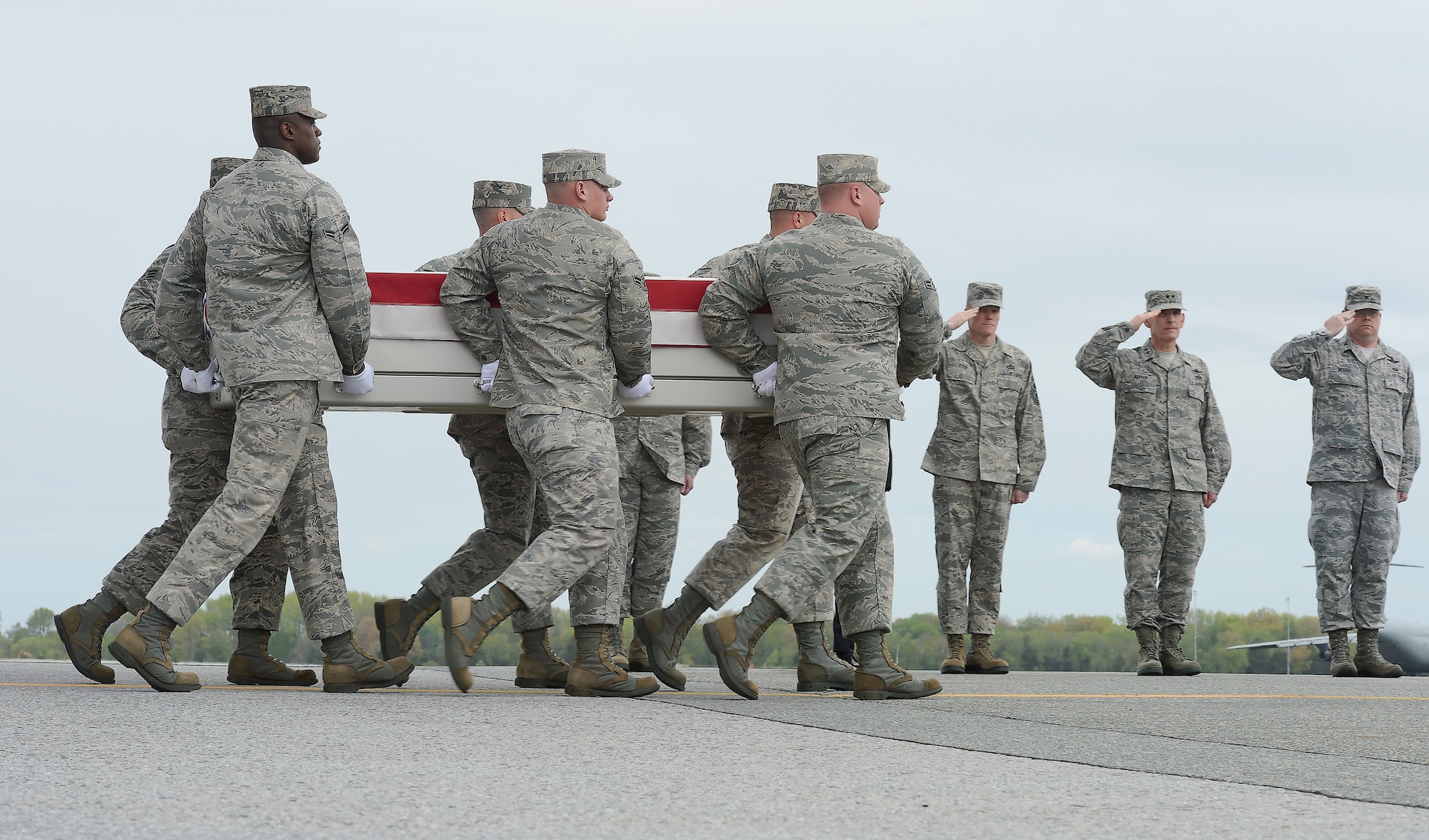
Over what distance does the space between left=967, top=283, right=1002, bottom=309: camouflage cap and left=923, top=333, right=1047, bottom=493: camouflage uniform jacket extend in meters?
0.27

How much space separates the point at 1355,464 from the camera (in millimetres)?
9922

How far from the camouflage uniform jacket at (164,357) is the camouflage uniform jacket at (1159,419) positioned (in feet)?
18.0

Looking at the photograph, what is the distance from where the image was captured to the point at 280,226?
5637 millimetres

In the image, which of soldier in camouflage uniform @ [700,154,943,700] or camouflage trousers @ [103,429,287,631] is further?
camouflage trousers @ [103,429,287,631]

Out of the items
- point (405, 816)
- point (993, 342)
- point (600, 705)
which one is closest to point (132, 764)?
point (405, 816)

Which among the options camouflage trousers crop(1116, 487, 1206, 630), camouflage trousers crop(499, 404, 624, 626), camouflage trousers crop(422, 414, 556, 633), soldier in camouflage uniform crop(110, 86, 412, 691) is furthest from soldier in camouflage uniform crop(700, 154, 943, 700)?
camouflage trousers crop(1116, 487, 1206, 630)

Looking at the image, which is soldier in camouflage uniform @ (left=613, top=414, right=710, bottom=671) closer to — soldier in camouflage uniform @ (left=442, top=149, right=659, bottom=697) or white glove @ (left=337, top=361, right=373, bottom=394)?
soldier in camouflage uniform @ (left=442, top=149, right=659, bottom=697)

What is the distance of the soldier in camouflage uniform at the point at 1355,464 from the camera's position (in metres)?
9.89

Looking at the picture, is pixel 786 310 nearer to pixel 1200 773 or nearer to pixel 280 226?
pixel 280 226

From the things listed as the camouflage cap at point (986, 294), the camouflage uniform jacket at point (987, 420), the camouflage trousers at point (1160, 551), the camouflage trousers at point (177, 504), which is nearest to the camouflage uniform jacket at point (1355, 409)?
the camouflage trousers at point (1160, 551)

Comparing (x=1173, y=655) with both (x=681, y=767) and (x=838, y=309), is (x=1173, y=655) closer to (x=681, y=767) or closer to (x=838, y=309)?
(x=838, y=309)

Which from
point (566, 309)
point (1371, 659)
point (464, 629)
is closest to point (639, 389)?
point (566, 309)

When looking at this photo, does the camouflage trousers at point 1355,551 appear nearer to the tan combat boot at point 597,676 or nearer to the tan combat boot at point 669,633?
the tan combat boot at point 669,633

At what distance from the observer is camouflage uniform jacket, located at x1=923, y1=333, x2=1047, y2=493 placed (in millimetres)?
9328
